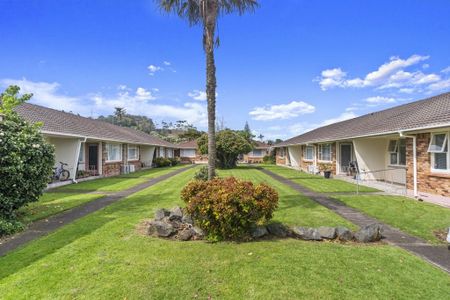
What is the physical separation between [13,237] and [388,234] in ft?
28.6

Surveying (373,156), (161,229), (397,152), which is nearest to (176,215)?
(161,229)

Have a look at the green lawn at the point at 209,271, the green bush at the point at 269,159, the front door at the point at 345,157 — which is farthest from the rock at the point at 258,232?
the green bush at the point at 269,159

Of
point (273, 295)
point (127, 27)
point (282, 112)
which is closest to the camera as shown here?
point (273, 295)

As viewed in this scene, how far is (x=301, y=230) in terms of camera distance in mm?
6199

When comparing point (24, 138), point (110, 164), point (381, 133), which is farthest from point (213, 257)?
point (110, 164)

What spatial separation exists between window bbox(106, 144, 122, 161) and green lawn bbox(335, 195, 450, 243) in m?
16.9

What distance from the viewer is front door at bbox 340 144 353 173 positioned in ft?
65.0

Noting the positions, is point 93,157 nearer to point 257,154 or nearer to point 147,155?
point 147,155

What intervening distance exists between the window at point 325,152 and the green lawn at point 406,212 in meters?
10.6

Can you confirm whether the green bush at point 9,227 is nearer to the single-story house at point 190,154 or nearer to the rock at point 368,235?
the rock at point 368,235

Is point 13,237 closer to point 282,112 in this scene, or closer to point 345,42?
point 345,42

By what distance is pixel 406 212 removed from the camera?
28.7 feet

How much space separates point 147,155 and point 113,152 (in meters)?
10.1

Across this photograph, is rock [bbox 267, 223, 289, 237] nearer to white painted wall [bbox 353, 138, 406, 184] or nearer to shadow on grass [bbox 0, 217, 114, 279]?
shadow on grass [bbox 0, 217, 114, 279]
